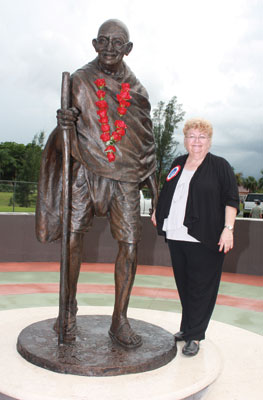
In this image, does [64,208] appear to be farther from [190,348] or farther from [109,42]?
[190,348]

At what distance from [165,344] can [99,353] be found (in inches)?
20.0

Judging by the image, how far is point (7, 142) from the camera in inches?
2140

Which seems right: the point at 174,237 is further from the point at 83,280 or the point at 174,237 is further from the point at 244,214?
the point at 244,214

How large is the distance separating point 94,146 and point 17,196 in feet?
20.0

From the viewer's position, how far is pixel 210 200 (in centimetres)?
306

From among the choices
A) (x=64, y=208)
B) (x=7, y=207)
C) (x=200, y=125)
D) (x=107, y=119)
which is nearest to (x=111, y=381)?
(x=64, y=208)

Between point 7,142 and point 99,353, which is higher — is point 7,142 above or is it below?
above

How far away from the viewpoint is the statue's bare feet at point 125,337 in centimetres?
305

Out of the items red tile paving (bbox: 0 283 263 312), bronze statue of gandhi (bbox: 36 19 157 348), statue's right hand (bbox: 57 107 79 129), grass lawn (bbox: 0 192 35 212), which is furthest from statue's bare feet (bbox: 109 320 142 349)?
grass lawn (bbox: 0 192 35 212)

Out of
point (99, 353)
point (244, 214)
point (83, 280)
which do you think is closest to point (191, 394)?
point (99, 353)

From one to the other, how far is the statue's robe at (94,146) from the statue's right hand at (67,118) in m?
0.07

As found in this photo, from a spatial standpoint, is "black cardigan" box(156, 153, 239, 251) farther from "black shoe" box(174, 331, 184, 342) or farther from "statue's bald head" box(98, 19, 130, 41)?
"statue's bald head" box(98, 19, 130, 41)

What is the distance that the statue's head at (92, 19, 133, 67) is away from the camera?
2.95 metres

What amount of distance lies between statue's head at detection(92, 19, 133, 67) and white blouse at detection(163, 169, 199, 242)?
92 cm
